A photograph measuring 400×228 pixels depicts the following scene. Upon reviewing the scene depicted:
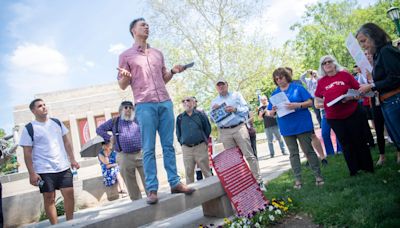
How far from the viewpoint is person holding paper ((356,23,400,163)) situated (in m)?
3.19

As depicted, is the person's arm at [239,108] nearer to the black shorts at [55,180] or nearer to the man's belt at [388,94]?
the man's belt at [388,94]

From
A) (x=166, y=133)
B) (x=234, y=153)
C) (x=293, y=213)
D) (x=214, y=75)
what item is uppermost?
(x=214, y=75)

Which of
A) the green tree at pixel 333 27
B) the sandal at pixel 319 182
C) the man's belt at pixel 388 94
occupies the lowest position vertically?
the sandal at pixel 319 182

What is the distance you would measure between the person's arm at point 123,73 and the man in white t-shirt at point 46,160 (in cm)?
156

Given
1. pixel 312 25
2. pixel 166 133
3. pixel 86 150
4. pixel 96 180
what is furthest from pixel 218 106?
pixel 312 25

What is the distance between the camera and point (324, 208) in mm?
3600

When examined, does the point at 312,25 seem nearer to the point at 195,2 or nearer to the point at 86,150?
the point at 195,2

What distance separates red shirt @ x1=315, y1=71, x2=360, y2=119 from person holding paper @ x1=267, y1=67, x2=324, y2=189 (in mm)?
298

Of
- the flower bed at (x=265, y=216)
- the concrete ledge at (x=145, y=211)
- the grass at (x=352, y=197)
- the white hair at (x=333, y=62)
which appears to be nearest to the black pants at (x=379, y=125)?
the grass at (x=352, y=197)

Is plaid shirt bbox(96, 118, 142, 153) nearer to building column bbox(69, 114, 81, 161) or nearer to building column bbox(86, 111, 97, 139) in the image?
building column bbox(86, 111, 97, 139)

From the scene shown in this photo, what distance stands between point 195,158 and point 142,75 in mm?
2948

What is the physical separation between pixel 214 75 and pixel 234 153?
17.4 metres

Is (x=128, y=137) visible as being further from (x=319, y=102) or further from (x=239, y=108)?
(x=319, y=102)

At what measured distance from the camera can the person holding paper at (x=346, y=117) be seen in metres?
4.64
